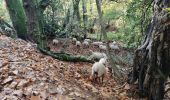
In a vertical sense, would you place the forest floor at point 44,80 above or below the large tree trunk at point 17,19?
below

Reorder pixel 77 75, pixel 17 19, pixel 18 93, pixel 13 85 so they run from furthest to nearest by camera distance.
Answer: pixel 17 19
pixel 77 75
pixel 13 85
pixel 18 93

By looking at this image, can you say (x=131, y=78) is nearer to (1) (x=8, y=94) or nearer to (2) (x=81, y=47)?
(1) (x=8, y=94)

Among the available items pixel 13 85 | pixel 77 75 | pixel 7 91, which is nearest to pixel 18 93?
pixel 7 91

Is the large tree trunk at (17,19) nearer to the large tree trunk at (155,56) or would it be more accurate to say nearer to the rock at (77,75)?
the rock at (77,75)

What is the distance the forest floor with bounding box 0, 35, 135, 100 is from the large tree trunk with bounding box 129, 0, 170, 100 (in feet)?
1.84

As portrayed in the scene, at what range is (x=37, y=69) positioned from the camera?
6.41m

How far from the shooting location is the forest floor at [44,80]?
5277 millimetres

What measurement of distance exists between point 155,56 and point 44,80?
2196 mm

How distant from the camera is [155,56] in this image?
238 inches

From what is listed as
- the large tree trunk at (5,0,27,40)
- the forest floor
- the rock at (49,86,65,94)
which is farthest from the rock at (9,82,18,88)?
the large tree trunk at (5,0,27,40)

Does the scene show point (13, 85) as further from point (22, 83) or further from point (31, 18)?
point (31, 18)

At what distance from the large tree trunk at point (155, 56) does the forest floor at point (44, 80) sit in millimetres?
561

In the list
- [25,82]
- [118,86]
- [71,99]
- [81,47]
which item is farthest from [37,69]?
[81,47]

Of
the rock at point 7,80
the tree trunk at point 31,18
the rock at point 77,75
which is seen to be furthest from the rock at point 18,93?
the tree trunk at point 31,18
